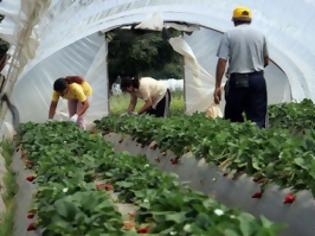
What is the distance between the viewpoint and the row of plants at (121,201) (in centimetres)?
342

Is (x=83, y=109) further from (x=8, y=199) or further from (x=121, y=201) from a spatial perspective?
(x=121, y=201)

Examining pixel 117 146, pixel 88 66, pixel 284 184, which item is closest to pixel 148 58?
pixel 88 66

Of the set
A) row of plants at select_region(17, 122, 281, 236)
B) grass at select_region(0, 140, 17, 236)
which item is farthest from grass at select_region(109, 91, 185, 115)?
row of plants at select_region(17, 122, 281, 236)

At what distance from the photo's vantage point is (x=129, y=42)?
3053 centimetres

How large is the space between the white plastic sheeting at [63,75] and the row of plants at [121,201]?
9739mm

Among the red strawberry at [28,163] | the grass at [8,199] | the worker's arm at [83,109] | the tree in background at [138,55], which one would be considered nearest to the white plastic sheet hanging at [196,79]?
the worker's arm at [83,109]

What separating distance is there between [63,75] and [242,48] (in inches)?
318

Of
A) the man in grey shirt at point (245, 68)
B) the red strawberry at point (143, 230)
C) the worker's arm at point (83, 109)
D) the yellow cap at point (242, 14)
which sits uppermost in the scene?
the yellow cap at point (242, 14)

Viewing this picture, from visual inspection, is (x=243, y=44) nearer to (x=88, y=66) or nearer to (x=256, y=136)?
(x=256, y=136)

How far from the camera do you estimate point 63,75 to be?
16578 millimetres

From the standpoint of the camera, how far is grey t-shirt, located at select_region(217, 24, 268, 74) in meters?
8.95

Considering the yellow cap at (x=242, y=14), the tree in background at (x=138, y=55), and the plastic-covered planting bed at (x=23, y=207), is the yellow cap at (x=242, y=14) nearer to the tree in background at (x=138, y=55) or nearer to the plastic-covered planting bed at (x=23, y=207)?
the plastic-covered planting bed at (x=23, y=207)

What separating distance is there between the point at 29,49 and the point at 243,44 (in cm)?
303

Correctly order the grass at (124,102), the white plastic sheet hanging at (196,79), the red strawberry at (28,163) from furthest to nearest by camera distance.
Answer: the grass at (124,102) → the white plastic sheet hanging at (196,79) → the red strawberry at (28,163)
